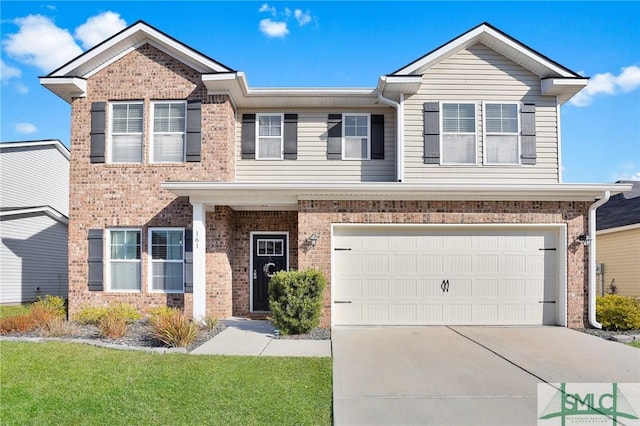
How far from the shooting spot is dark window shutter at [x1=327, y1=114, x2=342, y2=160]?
1312 cm

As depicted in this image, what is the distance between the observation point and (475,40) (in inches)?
503

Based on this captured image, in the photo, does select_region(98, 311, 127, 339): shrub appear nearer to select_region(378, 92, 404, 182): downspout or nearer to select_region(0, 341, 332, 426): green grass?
select_region(0, 341, 332, 426): green grass

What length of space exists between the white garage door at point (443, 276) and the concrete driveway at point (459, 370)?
1.57 ft

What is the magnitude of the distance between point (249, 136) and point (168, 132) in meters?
2.15

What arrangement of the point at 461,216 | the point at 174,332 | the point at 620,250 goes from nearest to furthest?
the point at 174,332, the point at 461,216, the point at 620,250

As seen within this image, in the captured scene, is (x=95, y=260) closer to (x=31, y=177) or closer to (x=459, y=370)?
(x=459, y=370)

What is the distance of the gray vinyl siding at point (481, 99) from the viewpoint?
12594mm

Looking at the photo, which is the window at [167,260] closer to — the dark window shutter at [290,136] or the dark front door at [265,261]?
the dark front door at [265,261]

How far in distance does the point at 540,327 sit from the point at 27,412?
982cm

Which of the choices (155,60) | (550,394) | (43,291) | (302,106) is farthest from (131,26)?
(550,394)

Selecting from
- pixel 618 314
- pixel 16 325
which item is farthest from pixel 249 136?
pixel 618 314

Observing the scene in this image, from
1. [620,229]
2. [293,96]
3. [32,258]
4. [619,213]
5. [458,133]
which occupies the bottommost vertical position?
[32,258]

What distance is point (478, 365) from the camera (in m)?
7.34

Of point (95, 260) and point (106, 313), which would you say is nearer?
point (106, 313)
